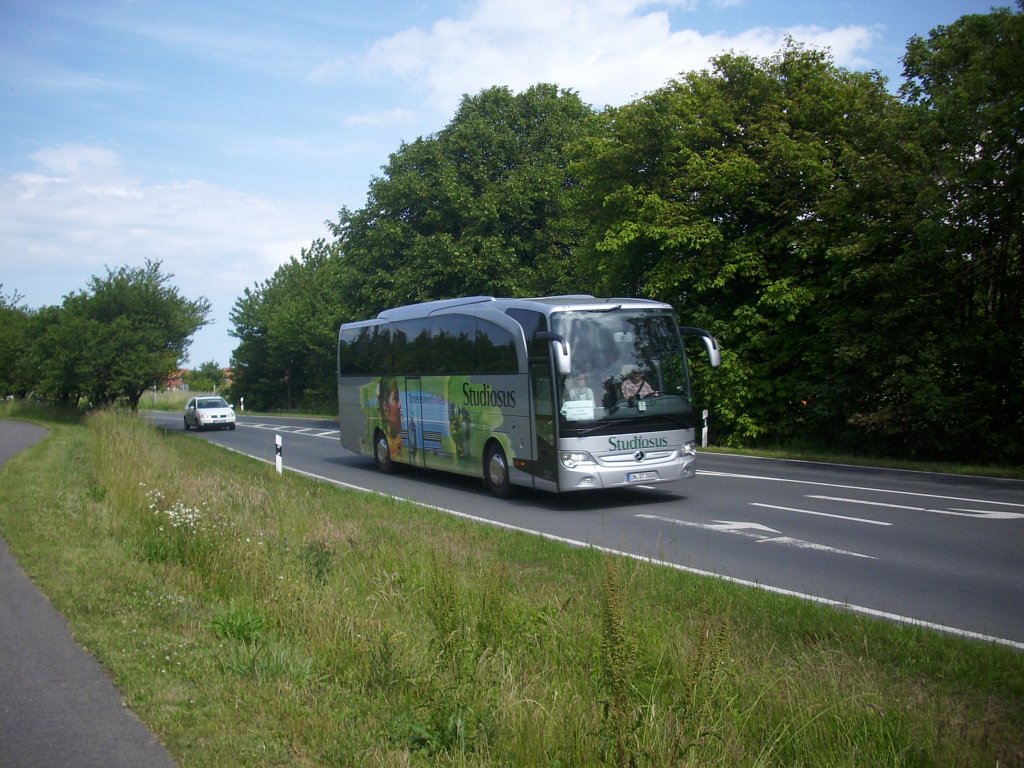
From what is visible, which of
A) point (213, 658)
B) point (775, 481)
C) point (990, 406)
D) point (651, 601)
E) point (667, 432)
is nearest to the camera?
point (213, 658)

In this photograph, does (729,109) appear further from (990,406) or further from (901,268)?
→ (990,406)

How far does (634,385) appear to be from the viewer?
14320mm

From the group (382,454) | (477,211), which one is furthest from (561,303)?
(477,211)

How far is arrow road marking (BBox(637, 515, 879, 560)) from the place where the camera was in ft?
33.8

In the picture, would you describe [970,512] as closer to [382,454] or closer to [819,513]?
[819,513]

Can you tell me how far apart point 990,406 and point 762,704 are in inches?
694

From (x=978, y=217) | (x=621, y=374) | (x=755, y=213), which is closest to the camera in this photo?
(x=621, y=374)

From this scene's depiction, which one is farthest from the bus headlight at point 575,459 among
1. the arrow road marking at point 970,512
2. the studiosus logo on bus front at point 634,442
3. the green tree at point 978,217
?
the green tree at point 978,217

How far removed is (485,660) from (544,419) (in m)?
8.88

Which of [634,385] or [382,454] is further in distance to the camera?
[382,454]

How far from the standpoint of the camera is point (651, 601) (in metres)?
7.41

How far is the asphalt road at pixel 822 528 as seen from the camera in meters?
8.16

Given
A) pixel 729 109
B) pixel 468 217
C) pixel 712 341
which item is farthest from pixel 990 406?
pixel 468 217

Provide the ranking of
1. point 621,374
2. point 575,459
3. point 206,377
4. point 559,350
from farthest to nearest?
point 206,377 < point 621,374 < point 575,459 < point 559,350
